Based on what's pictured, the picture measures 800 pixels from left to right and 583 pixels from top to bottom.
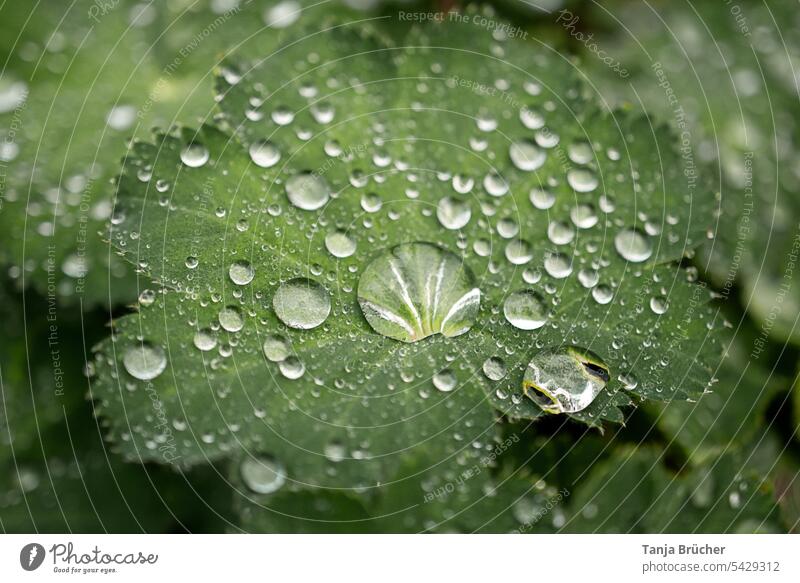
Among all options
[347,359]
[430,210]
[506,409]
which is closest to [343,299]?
[347,359]

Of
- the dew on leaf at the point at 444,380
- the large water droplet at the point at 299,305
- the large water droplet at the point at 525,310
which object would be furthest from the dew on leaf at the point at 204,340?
the large water droplet at the point at 525,310

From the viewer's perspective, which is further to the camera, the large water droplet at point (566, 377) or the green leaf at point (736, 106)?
the green leaf at point (736, 106)

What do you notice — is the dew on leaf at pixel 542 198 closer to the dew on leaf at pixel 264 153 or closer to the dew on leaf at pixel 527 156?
the dew on leaf at pixel 527 156

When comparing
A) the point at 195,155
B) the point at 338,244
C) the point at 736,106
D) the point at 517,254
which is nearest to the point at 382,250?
the point at 338,244

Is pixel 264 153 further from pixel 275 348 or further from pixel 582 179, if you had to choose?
pixel 582 179

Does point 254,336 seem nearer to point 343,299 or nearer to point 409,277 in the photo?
point 343,299

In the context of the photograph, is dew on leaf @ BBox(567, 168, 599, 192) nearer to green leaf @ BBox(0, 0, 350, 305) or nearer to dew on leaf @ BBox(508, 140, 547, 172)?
dew on leaf @ BBox(508, 140, 547, 172)

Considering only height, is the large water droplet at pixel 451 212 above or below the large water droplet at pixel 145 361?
above
